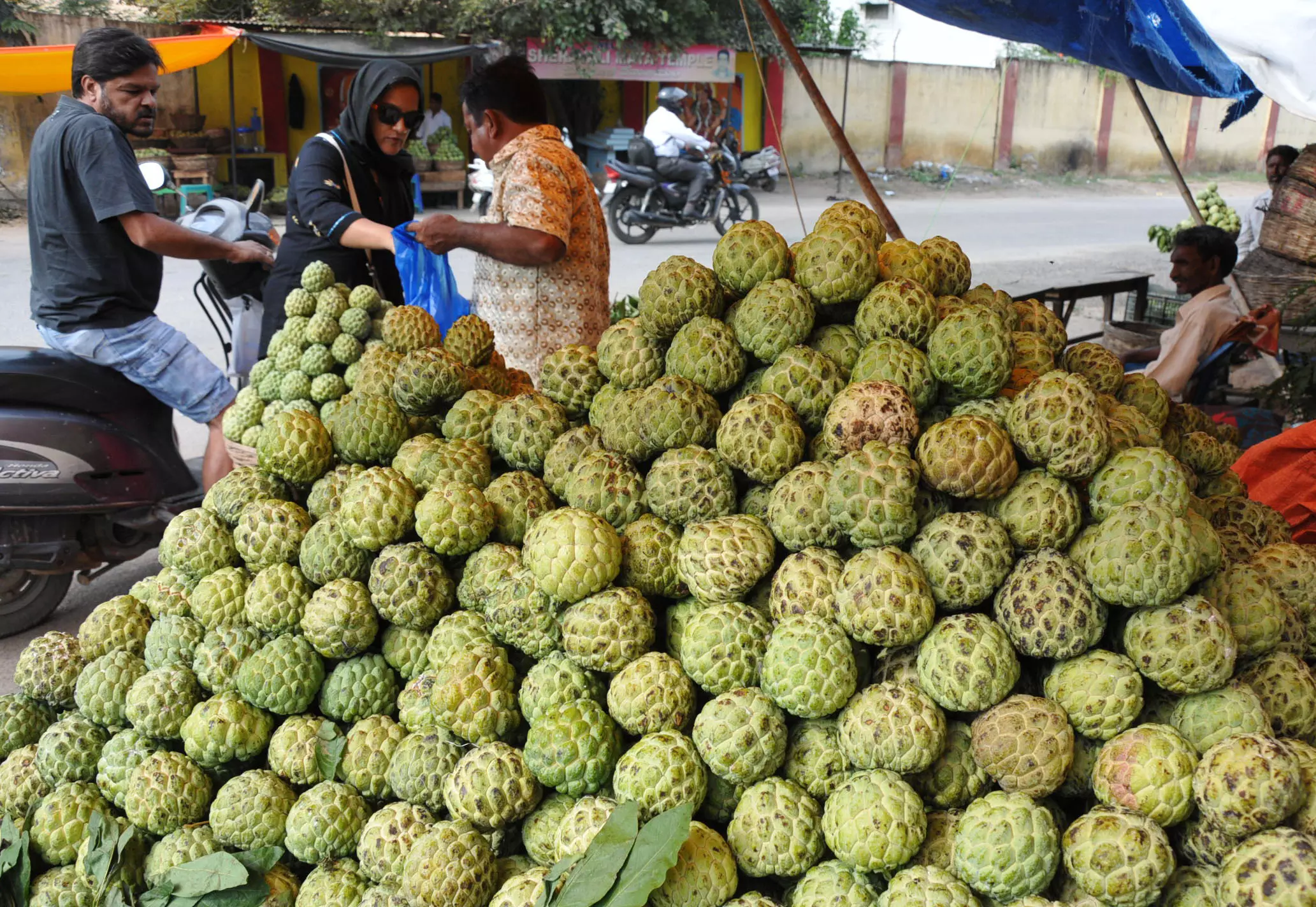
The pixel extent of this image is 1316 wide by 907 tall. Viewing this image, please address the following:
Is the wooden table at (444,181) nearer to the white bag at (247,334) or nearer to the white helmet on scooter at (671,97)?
the white helmet on scooter at (671,97)

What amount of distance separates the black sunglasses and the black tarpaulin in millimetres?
10433

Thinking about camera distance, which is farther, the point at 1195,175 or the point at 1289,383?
the point at 1195,175

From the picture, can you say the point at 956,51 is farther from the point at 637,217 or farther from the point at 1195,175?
the point at 637,217

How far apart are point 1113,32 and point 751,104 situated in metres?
17.9

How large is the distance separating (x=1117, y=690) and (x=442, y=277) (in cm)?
325

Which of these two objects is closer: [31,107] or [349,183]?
[349,183]

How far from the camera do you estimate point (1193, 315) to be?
5.05m

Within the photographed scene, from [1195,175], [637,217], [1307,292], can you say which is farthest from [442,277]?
[1195,175]

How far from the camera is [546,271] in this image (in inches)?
149

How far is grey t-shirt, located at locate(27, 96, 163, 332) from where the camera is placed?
11.8 ft

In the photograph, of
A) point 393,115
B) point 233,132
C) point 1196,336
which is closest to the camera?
point 393,115

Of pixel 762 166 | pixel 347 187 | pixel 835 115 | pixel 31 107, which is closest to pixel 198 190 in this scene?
pixel 31 107

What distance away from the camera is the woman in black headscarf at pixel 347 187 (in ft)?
13.5

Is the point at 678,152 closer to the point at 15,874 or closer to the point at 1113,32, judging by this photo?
the point at 1113,32
